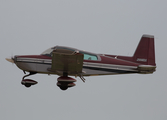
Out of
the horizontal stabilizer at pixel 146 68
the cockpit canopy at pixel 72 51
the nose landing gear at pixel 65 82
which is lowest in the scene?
the nose landing gear at pixel 65 82

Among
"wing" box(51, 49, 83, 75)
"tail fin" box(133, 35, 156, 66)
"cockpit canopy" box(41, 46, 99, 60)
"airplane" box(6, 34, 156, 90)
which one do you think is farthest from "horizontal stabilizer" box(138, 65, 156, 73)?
"wing" box(51, 49, 83, 75)

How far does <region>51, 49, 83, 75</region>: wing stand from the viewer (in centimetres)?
1271

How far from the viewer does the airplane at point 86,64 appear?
13898 millimetres

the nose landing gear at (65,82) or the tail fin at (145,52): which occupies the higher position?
the tail fin at (145,52)

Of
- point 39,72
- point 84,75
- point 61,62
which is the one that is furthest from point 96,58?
point 39,72

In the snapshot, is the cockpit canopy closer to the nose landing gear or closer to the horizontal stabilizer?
the nose landing gear

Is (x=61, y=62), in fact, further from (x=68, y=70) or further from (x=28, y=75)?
(x=28, y=75)

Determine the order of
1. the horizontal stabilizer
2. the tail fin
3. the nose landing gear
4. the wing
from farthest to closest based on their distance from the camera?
the tail fin → the horizontal stabilizer → the nose landing gear → the wing

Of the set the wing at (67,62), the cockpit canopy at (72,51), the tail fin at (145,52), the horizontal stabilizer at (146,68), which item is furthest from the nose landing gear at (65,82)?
the tail fin at (145,52)

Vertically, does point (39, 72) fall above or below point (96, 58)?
below

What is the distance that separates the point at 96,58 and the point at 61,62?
219 centimetres

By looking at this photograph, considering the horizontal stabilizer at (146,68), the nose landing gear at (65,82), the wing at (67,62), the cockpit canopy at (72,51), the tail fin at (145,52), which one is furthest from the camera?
the tail fin at (145,52)

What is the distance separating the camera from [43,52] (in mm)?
14461

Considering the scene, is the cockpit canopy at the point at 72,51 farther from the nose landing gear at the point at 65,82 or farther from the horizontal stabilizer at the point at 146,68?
the horizontal stabilizer at the point at 146,68
